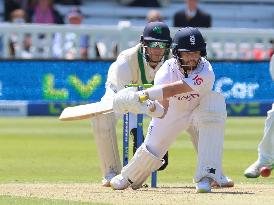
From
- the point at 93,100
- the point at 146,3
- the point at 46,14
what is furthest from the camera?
the point at 146,3

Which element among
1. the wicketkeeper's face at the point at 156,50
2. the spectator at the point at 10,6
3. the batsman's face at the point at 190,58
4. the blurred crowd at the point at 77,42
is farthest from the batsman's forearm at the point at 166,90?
the spectator at the point at 10,6

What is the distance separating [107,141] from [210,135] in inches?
41.6

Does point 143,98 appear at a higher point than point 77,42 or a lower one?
higher

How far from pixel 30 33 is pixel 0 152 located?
226 inches

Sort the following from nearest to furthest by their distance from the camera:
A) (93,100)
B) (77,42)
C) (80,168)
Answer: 1. (80,168)
2. (93,100)
3. (77,42)

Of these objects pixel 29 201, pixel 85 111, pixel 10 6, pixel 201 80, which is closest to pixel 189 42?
pixel 201 80

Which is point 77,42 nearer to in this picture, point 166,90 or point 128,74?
point 128,74

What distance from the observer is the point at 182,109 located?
849 centimetres

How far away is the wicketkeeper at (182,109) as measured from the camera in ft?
26.9

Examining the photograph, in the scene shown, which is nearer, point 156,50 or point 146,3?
point 156,50

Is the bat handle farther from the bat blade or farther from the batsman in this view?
the batsman

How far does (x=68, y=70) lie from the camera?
1691 centimetres

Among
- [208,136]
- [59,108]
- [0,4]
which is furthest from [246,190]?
[0,4]

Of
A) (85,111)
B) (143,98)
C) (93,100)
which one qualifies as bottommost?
(93,100)
